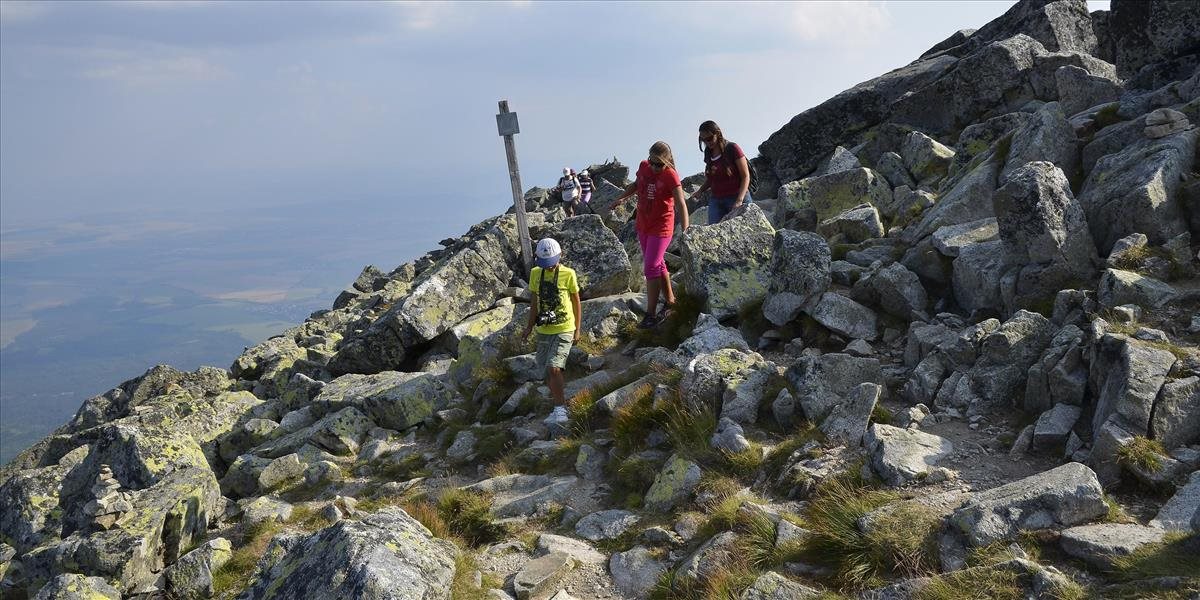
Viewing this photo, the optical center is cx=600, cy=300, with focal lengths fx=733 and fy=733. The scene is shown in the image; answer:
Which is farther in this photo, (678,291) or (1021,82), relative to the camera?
(1021,82)

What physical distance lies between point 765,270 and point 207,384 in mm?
16642

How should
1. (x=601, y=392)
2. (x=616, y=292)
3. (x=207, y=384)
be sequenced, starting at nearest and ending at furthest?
1. (x=601, y=392)
2. (x=616, y=292)
3. (x=207, y=384)

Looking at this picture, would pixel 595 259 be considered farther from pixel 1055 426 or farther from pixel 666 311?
pixel 1055 426

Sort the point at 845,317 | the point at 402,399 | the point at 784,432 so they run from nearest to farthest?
1. the point at 784,432
2. the point at 845,317
3. the point at 402,399

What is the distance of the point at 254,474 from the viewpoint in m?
12.9

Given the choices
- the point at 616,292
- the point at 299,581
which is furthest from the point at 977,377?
the point at 616,292

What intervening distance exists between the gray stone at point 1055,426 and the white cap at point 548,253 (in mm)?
7103

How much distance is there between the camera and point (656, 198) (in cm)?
1364

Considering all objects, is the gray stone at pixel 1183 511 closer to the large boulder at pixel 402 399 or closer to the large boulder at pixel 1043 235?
the large boulder at pixel 1043 235

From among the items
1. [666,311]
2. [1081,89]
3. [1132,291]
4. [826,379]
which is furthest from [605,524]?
[1081,89]

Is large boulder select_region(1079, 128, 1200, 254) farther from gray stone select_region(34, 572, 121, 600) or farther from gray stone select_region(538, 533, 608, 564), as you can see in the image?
gray stone select_region(34, 572, 121, 600)

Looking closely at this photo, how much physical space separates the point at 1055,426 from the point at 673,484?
13.8ft

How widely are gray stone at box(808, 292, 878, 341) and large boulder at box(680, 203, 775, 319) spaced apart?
1697mm

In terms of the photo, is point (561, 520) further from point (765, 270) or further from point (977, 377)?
point (765, 270)
